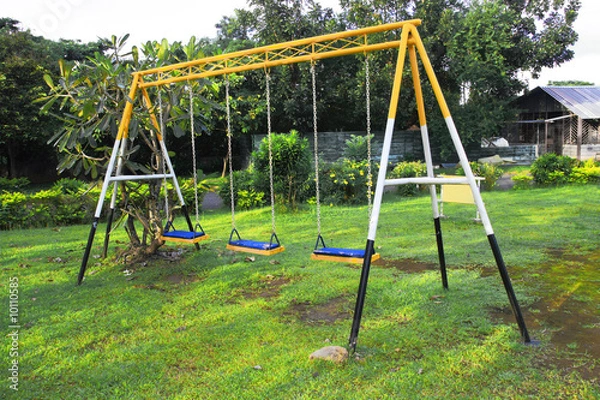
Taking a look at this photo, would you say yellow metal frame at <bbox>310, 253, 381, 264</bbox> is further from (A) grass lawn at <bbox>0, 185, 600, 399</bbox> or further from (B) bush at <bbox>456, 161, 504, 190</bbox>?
(B) bush at <bbox>456, 161, 504, 190</bbox>

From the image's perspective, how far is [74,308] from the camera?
4.75 meters

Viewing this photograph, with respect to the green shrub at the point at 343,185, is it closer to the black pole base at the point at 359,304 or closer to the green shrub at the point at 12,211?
the green shrub at the point at 12,211

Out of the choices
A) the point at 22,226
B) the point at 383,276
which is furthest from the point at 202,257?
the point at 22,226

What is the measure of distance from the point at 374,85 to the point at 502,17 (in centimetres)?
664

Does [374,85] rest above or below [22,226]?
above

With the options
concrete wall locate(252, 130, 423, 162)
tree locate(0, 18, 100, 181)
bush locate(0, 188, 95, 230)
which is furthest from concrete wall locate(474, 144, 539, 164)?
tree locate(0, 18, 100, 181)

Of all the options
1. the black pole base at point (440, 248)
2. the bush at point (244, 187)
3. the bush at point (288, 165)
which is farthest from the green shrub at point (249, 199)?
the black pole base at point (440, 248)

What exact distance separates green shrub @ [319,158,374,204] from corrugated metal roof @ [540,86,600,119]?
1544 centimetres

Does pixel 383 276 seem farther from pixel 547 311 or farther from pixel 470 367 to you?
pixel 470 367

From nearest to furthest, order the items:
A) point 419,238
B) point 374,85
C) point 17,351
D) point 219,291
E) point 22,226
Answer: point 17,351
point 219,291
point 419,238
point 22,226
point 374,85

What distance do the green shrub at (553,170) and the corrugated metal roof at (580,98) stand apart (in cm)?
1001

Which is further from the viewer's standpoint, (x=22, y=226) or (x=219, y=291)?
(x=22, y=226)

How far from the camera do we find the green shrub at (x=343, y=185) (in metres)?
11.3

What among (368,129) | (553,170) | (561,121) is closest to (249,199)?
(368,129)
